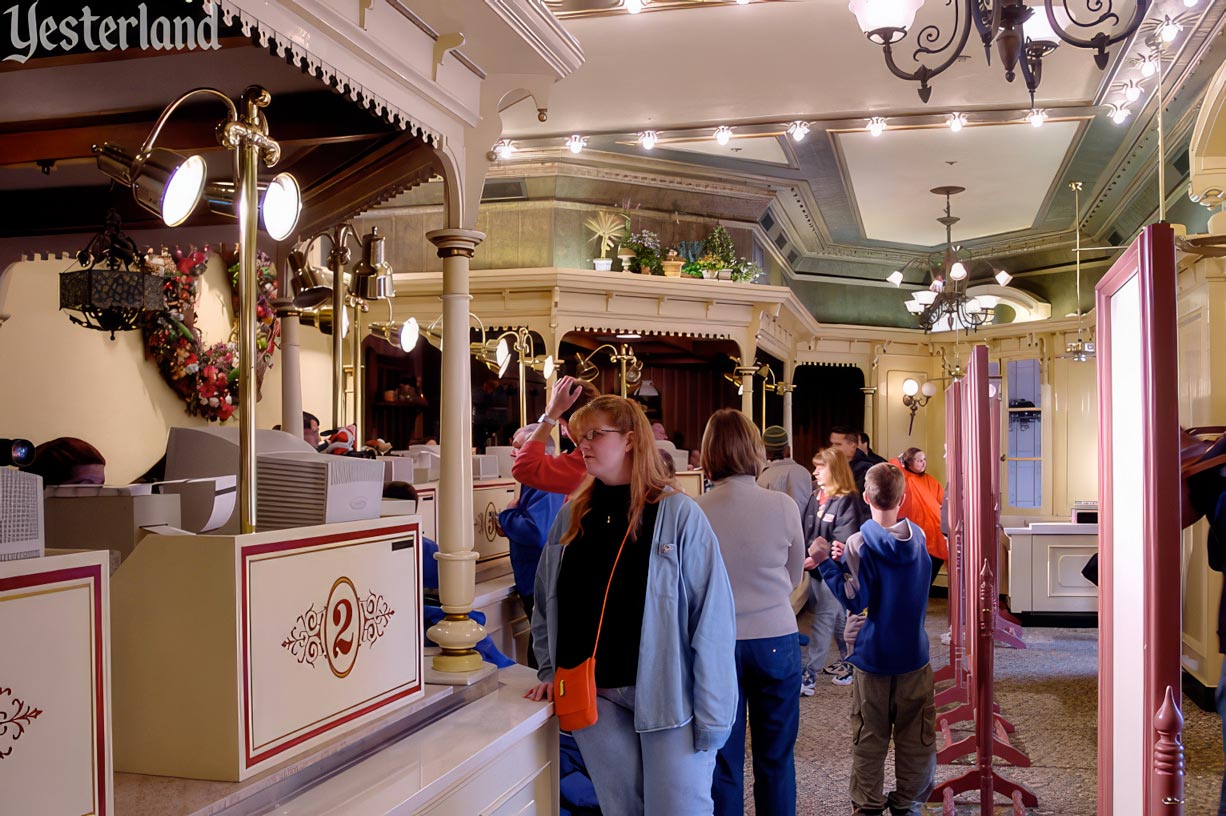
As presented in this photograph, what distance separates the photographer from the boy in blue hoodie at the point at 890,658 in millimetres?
3648

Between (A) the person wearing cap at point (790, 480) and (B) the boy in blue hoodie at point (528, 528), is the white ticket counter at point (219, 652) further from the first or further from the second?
(A) the person wearing cap at point (790, 480)

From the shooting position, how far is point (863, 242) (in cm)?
1253

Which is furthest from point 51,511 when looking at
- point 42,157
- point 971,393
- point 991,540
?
point 971,393

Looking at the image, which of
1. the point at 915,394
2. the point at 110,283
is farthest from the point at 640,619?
the point at 915,394

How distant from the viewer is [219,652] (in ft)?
5.53

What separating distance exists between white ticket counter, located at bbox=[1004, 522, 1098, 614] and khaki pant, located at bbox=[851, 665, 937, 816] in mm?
5735

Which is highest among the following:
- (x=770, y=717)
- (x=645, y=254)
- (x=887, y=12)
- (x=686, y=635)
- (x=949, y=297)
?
(x=645, y=254)

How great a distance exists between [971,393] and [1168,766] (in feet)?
10.1

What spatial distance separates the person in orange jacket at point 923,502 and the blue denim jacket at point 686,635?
4993mm

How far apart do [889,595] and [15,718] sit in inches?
117

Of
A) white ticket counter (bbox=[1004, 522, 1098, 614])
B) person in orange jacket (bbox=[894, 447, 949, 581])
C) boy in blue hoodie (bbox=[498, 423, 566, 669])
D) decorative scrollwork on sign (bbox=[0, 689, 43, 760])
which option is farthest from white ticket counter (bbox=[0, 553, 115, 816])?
white ticket counter (bbox=[1004, 522, 1098, 614])

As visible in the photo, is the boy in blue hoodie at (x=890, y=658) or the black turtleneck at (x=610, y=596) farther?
the boy in blue hoodie at (x=890, y=658)

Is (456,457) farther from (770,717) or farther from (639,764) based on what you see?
(770,717)

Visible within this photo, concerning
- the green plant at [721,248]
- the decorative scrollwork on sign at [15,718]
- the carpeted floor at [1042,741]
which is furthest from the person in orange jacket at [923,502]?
the decorative scrollwork on sign at [15,718]
